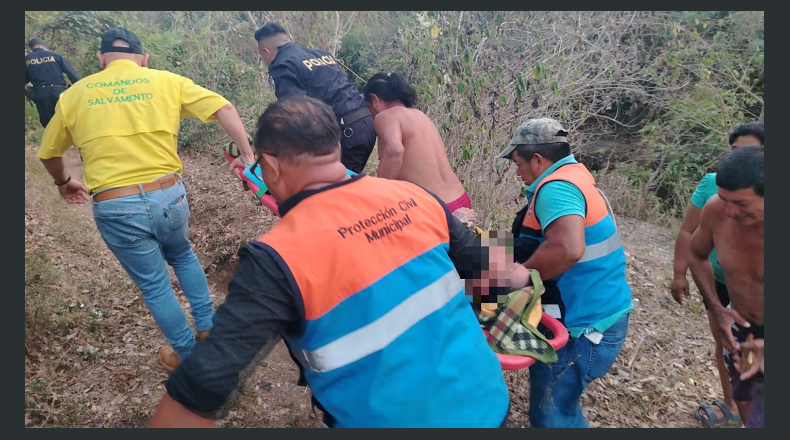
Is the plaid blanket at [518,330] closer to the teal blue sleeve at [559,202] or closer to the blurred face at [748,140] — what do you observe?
the teal blue sleeve at [559,202]

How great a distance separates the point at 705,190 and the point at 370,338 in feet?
8.50

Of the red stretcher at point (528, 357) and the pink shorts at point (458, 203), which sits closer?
the red stretcher at point (528, 357)

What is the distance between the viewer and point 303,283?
126 centimetres

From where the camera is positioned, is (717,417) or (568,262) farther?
(717,417)

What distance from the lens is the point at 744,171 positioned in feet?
6.83

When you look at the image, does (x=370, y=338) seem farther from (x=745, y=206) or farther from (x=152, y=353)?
(x=152, y=353)

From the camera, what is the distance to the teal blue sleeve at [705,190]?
9.77 ft

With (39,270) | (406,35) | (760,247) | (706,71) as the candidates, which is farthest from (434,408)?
(706,71)

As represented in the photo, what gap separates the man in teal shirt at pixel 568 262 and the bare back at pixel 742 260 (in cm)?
47

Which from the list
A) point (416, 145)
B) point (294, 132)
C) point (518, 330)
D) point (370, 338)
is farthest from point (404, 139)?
point (370, 338)

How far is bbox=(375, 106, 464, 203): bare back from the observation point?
3.71 m

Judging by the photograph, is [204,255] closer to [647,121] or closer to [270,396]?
[270,396]

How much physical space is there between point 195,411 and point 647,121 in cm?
872

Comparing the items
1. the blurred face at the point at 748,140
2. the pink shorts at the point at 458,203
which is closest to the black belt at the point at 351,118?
the pink shorts at the point at 458,203
